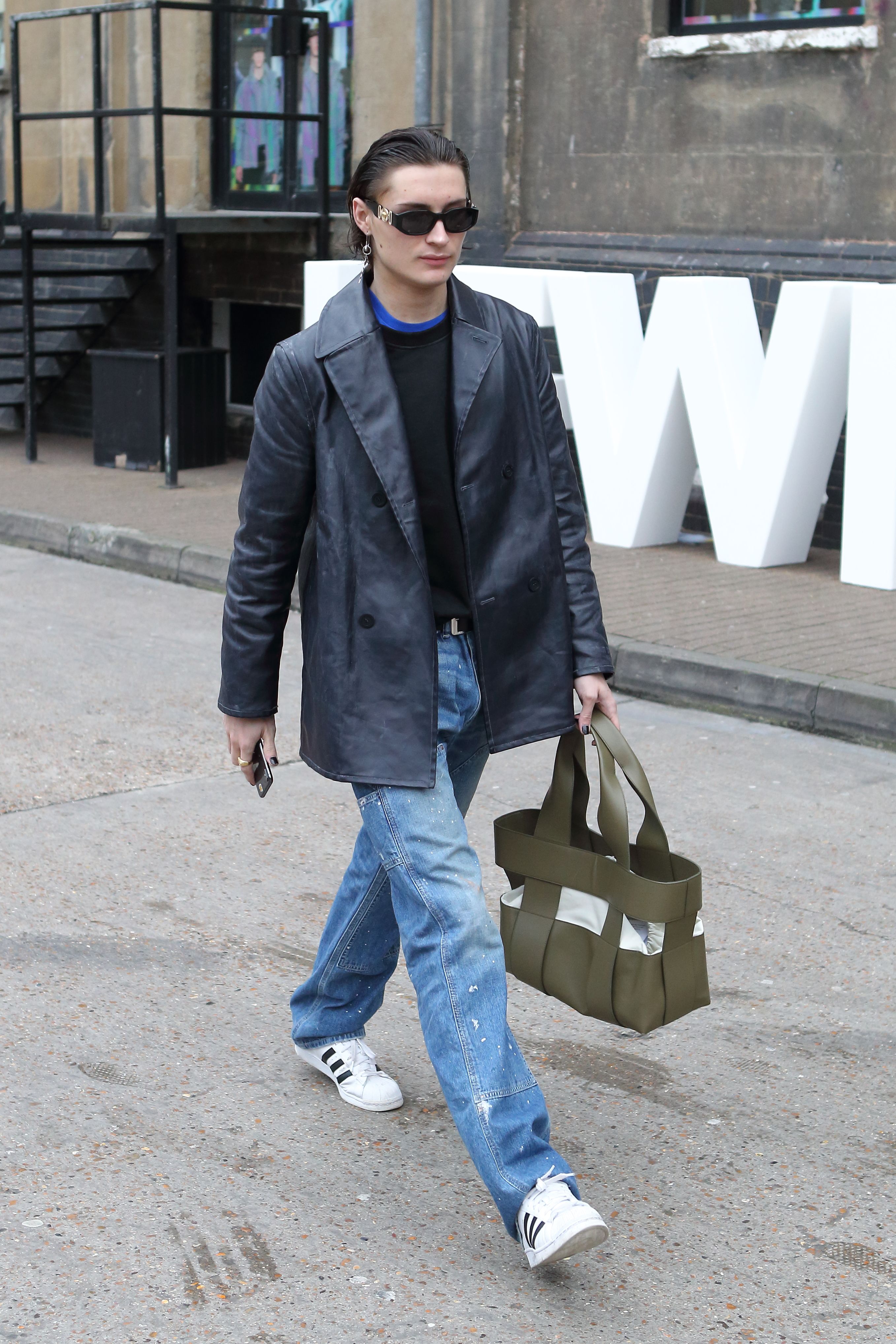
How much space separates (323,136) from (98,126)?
1659 mm

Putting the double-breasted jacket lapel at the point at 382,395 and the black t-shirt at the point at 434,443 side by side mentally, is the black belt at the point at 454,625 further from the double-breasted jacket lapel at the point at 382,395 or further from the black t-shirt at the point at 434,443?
the double-breasted jacket lapel at the point at 382,395

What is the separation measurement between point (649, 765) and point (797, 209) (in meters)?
5.33

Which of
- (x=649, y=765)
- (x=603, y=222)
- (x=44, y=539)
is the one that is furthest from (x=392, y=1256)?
(x=603, y=222)

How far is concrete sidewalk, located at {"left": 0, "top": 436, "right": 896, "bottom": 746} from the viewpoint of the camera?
686 cm

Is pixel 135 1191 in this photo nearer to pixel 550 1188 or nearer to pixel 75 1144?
pixel 75 1144

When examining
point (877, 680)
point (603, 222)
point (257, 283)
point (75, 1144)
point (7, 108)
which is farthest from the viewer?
point (7, 108)

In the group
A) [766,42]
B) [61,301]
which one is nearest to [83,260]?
[61,301]

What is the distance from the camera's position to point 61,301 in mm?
13516

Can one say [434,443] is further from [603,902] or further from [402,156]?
[603,902]

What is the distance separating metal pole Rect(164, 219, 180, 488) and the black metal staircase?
2.64 ft

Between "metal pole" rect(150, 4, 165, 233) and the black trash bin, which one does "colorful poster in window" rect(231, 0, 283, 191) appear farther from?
the black trash bin

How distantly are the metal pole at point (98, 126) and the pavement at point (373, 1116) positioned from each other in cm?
786

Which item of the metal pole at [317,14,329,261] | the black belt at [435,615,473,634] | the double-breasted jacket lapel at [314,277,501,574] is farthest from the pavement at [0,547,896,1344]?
the metal pole at [317,14,329,261]

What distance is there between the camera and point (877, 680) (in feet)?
22.5
